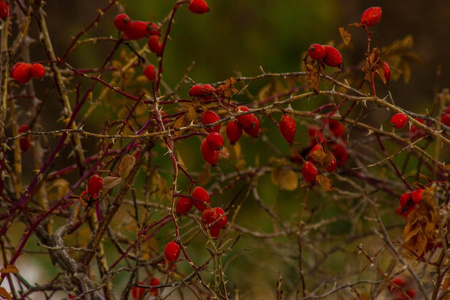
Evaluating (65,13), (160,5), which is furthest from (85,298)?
(65,13)

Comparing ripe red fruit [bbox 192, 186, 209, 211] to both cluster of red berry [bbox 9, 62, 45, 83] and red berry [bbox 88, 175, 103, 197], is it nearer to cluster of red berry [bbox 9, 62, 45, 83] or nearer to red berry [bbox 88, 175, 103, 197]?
red berry [bbox 88, 175, 103, 197]

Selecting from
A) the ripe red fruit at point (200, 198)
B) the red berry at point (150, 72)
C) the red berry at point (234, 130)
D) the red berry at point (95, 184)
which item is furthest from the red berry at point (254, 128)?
the red berry at point (150, 72)

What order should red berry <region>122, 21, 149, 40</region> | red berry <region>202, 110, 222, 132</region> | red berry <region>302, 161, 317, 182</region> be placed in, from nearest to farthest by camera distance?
red berry <region>202, 110, 222, 132</region>
red berry <region>302, 161, 317, 182</region>
red berry <region>122, 21, 149, 40</region>

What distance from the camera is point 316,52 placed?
2.97 ft

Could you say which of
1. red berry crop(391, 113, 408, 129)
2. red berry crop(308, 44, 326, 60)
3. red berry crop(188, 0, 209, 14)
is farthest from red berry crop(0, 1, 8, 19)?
red berry crop(391, 113, 408, 129)

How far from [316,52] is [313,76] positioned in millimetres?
39

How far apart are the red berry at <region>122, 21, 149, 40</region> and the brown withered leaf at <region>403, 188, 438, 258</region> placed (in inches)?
22.8

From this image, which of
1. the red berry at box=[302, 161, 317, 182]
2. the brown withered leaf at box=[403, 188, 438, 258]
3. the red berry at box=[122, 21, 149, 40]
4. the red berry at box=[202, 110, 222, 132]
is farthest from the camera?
the red berry at box=[122, 21, 149, 40]

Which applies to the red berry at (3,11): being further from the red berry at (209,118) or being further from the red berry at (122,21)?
the red berry at (209,118)

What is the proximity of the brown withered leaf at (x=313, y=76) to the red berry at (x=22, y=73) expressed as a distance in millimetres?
442

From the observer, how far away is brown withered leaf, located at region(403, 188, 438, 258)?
0.79m

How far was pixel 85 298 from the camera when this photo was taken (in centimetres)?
97

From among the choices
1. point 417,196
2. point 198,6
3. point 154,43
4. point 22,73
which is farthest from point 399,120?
point 22,73

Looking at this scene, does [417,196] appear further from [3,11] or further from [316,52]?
[3,11]
